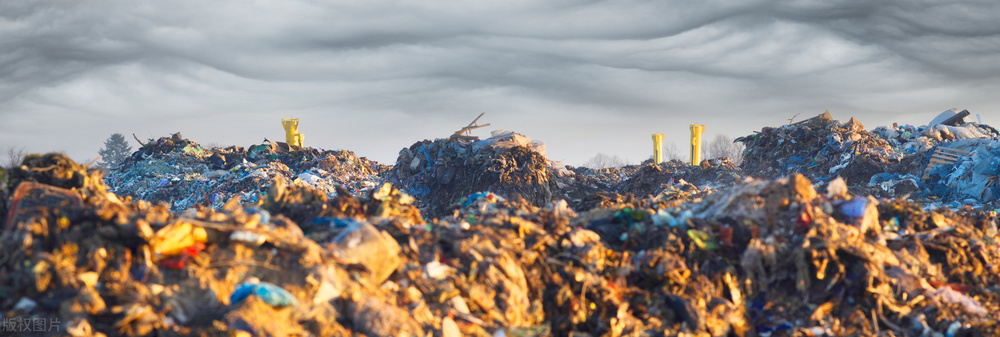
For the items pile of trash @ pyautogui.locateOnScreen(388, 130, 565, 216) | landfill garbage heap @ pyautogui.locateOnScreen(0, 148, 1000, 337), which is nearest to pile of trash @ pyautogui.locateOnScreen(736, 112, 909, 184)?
pile of trash @ pyautogui.locateOnScreen(388, 130, 565, 216)

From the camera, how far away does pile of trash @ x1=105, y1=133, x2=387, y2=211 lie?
1488 cm

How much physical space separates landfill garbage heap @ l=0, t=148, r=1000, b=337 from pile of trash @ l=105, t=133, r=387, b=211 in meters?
9.27

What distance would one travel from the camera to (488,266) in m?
4.23

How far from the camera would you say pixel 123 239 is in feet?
11.9

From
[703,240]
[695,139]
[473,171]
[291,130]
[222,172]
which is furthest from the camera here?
[695,139]

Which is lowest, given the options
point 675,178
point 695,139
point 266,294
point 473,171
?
point 675,178

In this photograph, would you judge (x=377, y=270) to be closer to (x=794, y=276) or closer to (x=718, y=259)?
(x=718, y=259)

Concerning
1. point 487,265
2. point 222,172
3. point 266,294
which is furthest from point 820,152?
point 222,172

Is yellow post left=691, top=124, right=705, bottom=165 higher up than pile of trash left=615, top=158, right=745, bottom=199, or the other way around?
yellow post left=691, top=124, right=705, bottom=165

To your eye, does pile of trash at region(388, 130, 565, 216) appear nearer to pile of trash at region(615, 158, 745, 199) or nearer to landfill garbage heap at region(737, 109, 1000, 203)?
pile of trash at region(615, 158, 745, 199)

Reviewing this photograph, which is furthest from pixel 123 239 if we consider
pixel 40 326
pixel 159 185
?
pixel 159 185

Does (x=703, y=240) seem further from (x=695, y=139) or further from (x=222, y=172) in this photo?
(x=695, y=139)

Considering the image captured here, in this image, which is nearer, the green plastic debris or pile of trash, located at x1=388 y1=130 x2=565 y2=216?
the green plastic debris

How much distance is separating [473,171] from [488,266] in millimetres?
9439
